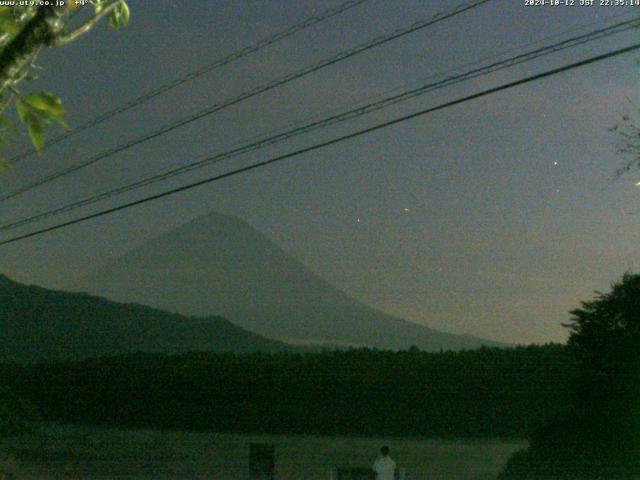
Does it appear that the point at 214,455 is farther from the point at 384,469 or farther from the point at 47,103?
the point at 47,103

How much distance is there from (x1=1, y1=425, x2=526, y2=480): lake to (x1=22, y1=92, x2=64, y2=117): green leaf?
73.4 feet

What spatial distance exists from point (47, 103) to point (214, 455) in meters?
30.7

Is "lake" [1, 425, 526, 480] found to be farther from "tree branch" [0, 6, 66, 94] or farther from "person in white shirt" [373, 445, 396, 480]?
"tree branch" [0, 6, 66, 94]

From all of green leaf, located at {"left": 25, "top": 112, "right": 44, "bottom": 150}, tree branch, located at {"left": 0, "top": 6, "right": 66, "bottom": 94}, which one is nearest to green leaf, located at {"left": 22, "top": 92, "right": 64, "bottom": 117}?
green leaf, located at {"left": 25, "top": 112, "right": 44, "bottom": 150}

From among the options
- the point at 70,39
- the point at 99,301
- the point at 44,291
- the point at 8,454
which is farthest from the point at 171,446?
Result: the point at 44,291

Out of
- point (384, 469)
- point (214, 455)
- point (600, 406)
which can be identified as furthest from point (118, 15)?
point (214, 455)

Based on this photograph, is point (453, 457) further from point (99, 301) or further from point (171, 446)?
point (99, 301)

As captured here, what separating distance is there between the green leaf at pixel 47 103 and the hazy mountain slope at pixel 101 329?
126416 mm

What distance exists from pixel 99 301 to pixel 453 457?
460ft

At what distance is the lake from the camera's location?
86.8 ft

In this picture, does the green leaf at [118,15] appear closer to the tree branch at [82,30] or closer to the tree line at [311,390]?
the tree branch at [82,30]

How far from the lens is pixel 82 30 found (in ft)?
14.0

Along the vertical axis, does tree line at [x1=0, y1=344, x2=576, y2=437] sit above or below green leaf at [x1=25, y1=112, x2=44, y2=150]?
above

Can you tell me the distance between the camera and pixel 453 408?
3981cm
